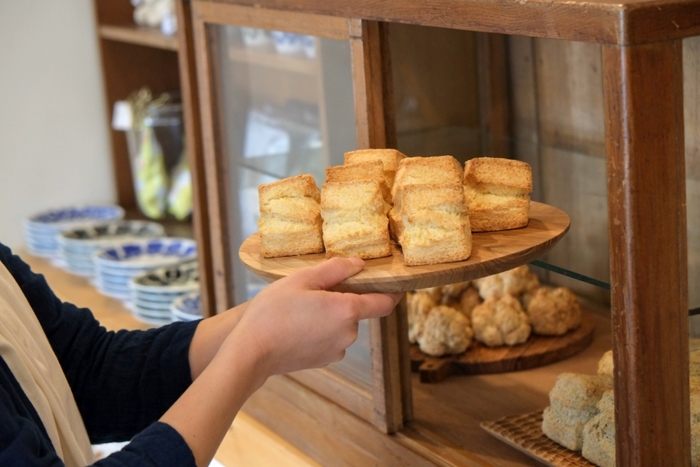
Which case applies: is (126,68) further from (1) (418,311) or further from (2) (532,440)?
(2) (532,440)

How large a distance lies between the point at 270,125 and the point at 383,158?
1.88 feet

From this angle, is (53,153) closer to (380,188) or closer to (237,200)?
(237,200)

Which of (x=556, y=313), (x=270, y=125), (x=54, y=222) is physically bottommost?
(x=556, y=313)

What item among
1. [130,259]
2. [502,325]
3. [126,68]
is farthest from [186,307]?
[126,68]

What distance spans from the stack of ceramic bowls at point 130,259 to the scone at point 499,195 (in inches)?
56.5

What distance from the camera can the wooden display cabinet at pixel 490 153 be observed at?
92 centimetres

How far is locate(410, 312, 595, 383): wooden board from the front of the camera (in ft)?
5.13

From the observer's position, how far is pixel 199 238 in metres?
1.83

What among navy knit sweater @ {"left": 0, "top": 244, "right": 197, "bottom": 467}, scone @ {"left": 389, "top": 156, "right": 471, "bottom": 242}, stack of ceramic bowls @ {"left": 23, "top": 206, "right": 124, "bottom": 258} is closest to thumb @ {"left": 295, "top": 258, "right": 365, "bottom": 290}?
scone @ {"left": 389, "top": 156, "right": 471, "bottom": 242}

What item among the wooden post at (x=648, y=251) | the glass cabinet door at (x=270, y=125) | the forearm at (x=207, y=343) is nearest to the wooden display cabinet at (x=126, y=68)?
the glass cabinet door at (x=270, y=125)

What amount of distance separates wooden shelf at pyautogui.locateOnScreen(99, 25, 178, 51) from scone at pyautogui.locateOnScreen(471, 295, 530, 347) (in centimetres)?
121

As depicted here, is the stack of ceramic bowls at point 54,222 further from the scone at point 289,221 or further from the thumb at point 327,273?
the thumb at point 327,273

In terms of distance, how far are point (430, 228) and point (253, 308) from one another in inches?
7.9

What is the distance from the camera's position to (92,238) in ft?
8.78
